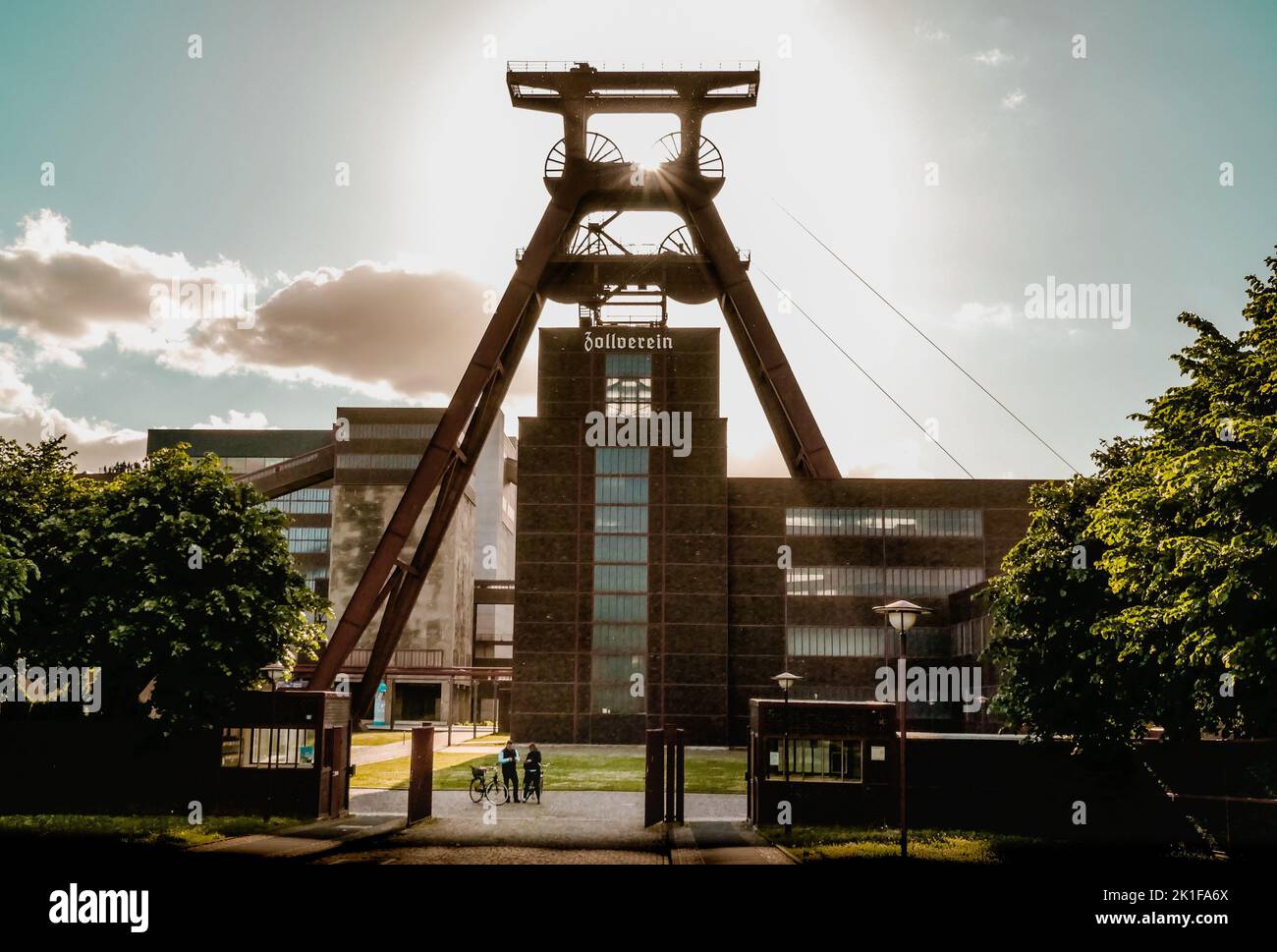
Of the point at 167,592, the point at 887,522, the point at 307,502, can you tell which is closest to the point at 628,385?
the point at 887,522

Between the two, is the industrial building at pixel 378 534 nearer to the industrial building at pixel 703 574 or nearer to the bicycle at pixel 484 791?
the industrial building at pixel 703 574

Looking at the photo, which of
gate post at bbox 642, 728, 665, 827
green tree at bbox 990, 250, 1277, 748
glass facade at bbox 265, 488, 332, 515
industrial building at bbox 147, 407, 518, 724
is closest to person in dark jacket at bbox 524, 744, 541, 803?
gate post at bbox 642, 728, 665, 827

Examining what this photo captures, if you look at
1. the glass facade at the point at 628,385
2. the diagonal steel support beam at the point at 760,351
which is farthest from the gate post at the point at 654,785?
the glass facade at the point at 628,385

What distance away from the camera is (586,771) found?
47.0m

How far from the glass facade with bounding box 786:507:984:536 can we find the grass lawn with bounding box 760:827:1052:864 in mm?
44421

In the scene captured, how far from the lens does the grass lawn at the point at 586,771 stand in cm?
3891

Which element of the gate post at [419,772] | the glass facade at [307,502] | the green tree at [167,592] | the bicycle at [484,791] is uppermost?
the glass facade at [307,502]

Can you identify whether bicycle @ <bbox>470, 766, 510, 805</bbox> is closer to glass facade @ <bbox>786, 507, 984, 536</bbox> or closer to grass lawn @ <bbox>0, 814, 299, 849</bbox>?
grass lawn @ <bbox>0, 814, 299, 849</bbox>

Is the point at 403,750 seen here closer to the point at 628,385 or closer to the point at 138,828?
the point at 628,385

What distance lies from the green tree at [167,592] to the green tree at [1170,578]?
61.7 ft

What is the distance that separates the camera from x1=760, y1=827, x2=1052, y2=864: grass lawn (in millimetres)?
20750

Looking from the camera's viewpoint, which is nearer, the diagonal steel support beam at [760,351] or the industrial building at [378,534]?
the diagonal steel support beam at [760,351]

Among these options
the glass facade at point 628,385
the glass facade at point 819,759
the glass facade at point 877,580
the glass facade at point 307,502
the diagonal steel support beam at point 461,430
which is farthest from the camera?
the glass facade at point 307,502
